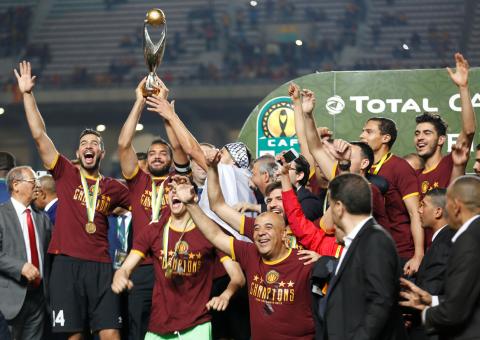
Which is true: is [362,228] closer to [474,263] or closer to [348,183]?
[348,183]

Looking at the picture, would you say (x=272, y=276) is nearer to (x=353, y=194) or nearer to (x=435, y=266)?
(x=435, y=266)

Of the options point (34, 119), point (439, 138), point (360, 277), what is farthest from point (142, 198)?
point (360, 277)

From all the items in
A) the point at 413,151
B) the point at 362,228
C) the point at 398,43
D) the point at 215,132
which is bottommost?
the point at 362,228

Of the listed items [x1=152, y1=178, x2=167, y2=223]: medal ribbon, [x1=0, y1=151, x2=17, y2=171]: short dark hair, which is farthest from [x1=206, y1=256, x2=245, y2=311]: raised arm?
[x1=0, y1=151, x2=17, y2=171]: short dark hair

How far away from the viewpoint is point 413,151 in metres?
8.73

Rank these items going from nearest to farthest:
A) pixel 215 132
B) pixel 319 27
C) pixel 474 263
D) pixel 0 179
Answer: pixel 474 263 → pixel 0 179 → pixel 215 132 → pixel 319 27

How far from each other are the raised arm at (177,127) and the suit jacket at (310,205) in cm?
70

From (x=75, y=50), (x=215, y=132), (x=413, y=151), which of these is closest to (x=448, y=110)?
(x=413, y=151)

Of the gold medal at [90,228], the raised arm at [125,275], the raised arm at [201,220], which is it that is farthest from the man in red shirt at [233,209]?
the gold medal at [90,228]

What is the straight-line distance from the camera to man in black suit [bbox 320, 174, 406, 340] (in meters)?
4.34

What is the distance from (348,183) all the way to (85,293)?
306 cm

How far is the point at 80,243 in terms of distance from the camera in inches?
277

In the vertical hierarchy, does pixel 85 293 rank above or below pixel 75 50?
below

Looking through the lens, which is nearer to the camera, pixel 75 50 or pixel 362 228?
pixel 362 228
